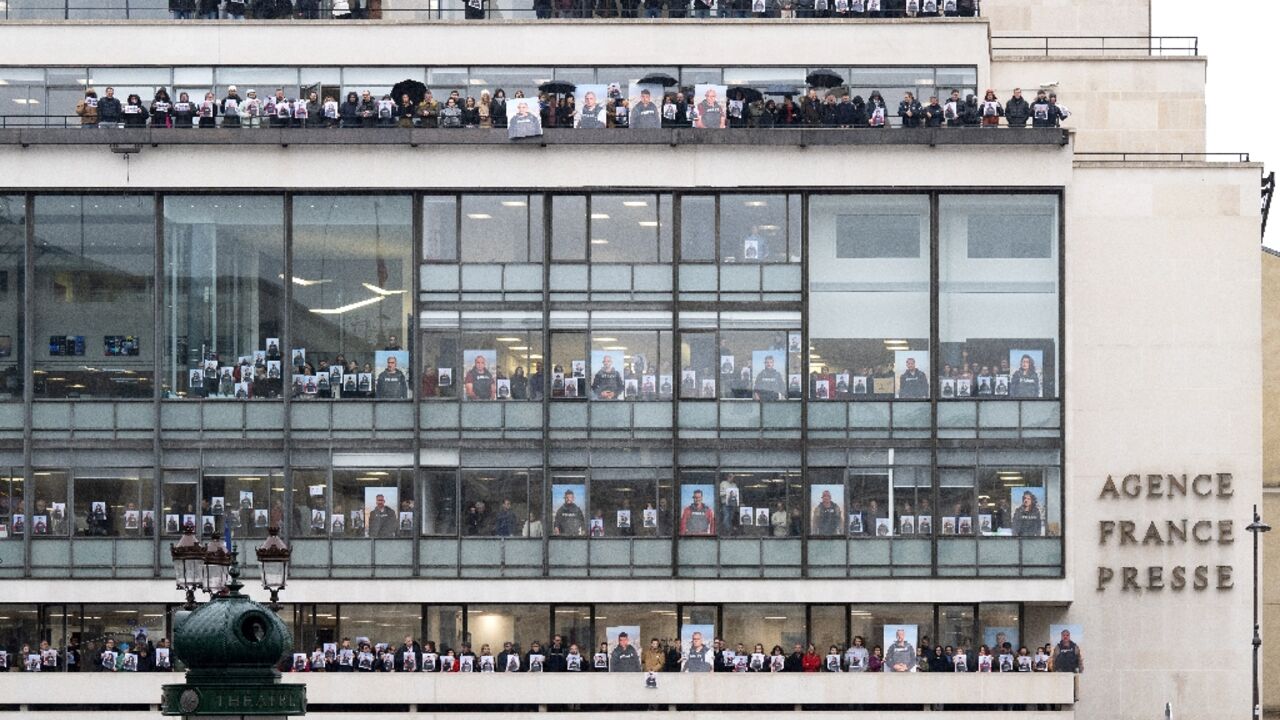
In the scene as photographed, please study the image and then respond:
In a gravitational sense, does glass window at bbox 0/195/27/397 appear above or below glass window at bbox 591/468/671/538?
above

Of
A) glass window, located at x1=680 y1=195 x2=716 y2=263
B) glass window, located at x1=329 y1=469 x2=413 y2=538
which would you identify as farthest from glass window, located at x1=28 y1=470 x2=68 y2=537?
glass window, located at x1=680 y1=195 x2=716 y2=263

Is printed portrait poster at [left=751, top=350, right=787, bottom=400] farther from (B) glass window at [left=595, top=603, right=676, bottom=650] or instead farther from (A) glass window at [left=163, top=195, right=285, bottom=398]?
(A) glass window at [left=163, top=195, right=285, bottom=398]

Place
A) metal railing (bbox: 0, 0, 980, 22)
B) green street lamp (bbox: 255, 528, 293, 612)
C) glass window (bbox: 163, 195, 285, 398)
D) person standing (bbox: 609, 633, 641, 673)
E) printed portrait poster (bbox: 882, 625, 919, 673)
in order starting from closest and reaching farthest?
green street lamp (bbox: 255, 528, 293, 612) → person standing (bbox: 609, 633, 641, 673) → printed portrait poster (bbox: 882, 625, 919, 673) → glass window (bbox: 163, 195, 285, 398) → metal railing (bbox: 0, 0, 980, 22)

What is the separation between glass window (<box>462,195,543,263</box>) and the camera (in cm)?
6022

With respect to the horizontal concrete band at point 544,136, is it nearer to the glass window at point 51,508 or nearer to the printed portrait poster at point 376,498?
the glass window at point 51,508

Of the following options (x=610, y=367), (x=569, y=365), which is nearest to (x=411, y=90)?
(x=569, y=365)

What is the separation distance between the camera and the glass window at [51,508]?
60500 mm

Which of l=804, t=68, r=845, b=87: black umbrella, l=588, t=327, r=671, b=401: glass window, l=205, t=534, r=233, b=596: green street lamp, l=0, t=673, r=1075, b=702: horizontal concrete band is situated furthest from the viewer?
l=804, t=68, r=845, b=87: black umbrella

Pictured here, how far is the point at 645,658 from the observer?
5931 centimetres

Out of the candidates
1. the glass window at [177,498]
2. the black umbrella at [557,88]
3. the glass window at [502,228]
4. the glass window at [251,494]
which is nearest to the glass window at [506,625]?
the glass window at [251,494]

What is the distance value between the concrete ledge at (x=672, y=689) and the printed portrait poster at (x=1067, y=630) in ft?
6.16

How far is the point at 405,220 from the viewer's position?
198 feet

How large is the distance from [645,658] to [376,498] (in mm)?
7195

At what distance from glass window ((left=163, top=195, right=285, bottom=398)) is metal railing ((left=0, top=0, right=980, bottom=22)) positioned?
4.96 metres
